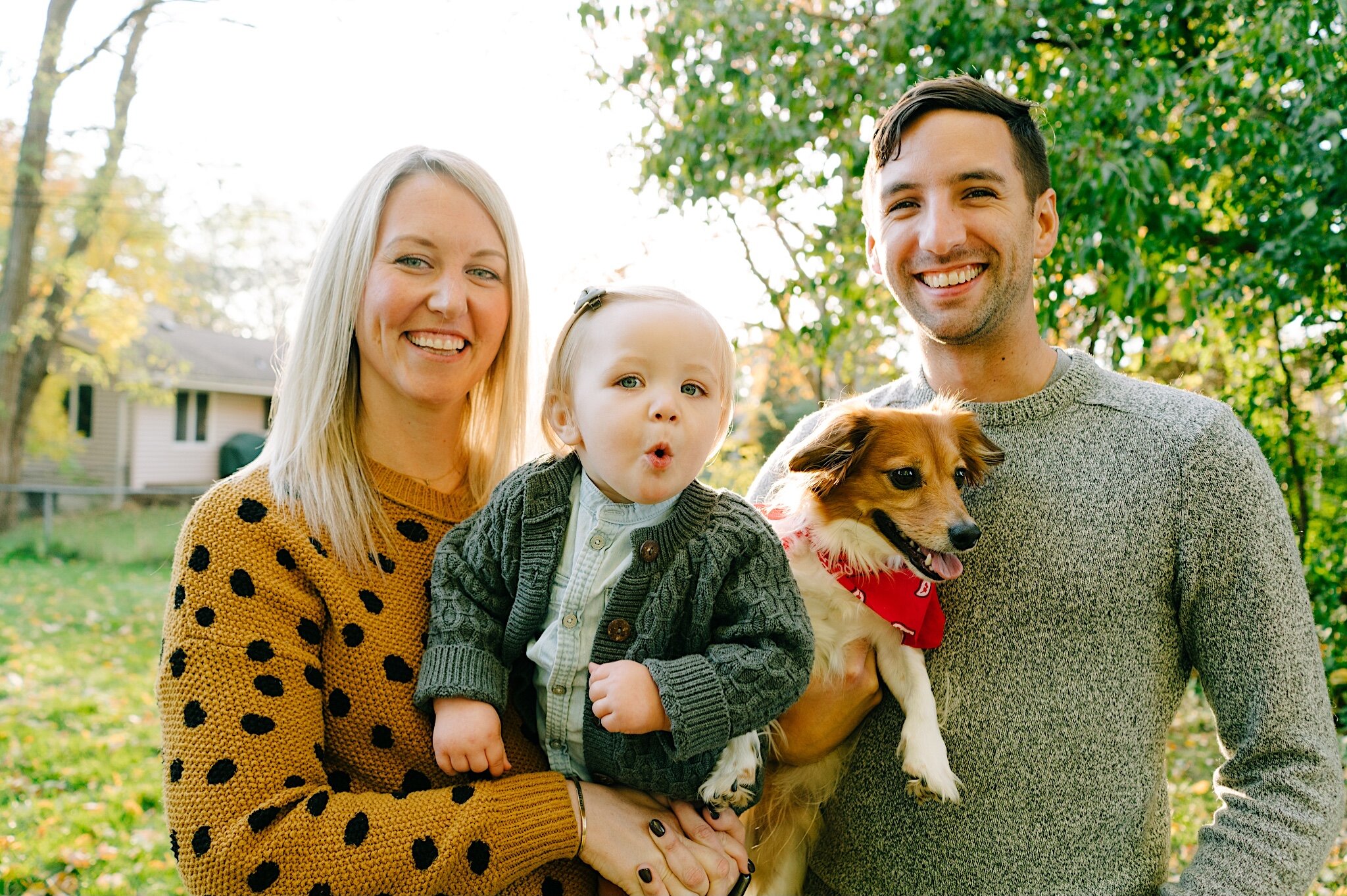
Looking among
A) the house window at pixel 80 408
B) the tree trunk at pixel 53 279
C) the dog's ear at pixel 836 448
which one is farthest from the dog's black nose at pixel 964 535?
the house window at pixel 80 408

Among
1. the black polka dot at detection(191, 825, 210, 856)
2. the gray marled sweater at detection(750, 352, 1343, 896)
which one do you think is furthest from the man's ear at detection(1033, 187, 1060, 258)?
the black polka dot at detection(191, 825, 210, 856)

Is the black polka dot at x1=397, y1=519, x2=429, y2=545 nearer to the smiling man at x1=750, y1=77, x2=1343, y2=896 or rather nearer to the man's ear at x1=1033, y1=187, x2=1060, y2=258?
the smiling man at x1=750, y1=77, x2=1343, y2=896

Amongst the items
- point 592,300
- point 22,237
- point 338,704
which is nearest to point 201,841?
point 338,704

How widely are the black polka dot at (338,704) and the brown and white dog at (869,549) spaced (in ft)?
3.59

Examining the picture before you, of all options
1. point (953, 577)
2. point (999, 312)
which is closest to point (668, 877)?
point (953, 577)

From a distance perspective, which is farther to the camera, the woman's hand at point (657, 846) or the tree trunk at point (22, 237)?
the tree trunk at point (22, 237)

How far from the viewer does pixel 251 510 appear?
2.05 metres

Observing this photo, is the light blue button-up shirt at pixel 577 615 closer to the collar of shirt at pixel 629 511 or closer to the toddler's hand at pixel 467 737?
the collar of shirt at pixel 629 511

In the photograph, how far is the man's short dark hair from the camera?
2.46 m

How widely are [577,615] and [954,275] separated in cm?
132

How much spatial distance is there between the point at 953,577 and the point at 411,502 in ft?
4.55

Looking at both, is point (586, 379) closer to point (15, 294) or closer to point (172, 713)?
point (172, 713)

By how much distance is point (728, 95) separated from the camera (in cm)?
582

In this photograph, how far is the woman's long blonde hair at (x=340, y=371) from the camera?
7.06 ft
